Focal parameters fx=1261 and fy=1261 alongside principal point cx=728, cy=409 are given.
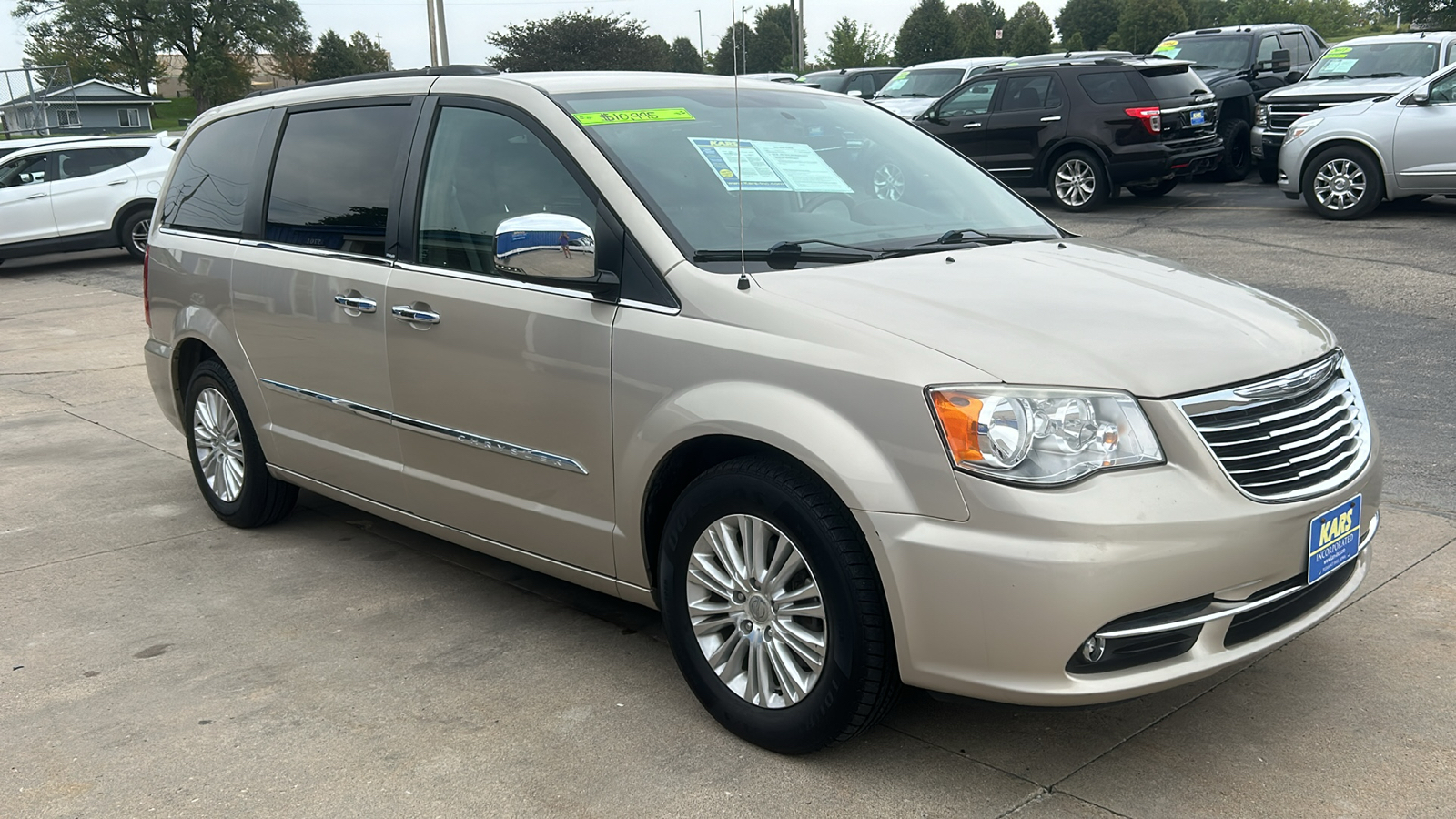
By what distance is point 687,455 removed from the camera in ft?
11.1

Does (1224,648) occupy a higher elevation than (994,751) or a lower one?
higher

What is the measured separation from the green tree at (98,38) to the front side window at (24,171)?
218 ft

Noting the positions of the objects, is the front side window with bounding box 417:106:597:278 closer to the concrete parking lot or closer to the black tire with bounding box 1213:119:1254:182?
the concrete parking lot

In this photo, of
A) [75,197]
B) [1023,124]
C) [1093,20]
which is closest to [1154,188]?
[1023,124]

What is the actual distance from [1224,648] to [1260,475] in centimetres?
41

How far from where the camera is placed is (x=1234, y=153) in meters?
17.0

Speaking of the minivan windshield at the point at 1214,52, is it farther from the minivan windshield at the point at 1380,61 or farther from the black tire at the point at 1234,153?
the minivan windshield at the point at 1380,61

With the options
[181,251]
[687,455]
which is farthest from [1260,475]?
[181,251]

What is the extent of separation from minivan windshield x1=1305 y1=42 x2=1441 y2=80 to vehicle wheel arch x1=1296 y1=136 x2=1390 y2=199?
288 cm

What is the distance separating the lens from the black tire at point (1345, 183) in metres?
12.6

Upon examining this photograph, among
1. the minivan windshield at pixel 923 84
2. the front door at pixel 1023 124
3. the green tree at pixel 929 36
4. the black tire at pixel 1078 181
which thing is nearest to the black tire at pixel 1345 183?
the black tire at pixel 1078 181

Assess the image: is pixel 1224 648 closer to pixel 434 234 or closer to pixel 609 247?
pixel 609 247

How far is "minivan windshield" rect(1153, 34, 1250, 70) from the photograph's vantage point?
58.1 ft

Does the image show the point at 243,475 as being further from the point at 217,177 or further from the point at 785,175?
the point at 785,175
